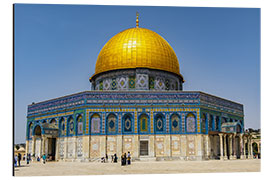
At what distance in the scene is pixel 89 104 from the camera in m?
25.6

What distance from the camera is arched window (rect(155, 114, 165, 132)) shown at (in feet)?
84.2

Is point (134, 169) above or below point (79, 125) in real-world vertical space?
below

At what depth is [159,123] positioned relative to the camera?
25828mm

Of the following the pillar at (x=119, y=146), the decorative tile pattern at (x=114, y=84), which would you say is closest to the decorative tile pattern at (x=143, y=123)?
the pillar at (x=119, y=146)

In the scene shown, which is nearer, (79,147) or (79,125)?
(79,147)

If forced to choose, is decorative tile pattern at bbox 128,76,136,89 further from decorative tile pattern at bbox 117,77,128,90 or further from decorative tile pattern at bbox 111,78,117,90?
decorative tile pattern at bbox 111,78,117,90

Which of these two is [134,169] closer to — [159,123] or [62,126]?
[159,123]

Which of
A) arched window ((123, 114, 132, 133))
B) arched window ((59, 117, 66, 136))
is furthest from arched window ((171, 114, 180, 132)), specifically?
arched window ((59, 117, 66, 136))

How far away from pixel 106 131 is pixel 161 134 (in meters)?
4.15

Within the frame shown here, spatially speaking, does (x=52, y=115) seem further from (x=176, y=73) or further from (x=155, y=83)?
(x=176, y=73)

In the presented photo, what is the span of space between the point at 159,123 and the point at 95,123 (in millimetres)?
4871

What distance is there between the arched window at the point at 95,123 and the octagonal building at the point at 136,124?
3.0 inches

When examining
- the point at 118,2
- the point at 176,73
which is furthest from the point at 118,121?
the point at 118,2

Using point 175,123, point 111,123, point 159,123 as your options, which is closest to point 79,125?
point 111,123
